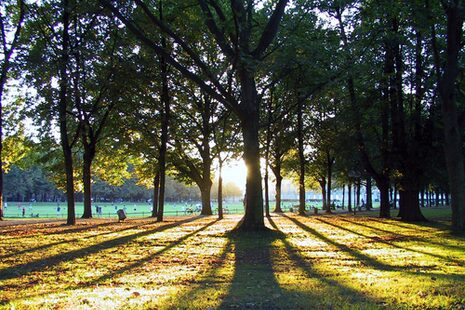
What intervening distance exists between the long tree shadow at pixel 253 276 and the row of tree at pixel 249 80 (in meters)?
2.45

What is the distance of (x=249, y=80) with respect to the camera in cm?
1587

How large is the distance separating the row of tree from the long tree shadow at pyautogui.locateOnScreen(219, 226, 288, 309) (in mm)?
2450

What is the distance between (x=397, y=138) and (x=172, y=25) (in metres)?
13.9

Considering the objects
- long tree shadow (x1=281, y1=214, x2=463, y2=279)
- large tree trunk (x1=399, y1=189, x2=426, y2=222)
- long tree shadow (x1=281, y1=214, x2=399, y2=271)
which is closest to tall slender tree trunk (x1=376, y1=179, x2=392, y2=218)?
large tree trunk (x1=399, y1=189, x2=426, y2=222)

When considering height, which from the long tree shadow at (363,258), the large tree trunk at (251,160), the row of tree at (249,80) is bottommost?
the long tree shadow at (363,258)

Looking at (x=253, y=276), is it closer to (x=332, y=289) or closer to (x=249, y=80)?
(x=332, y=289)

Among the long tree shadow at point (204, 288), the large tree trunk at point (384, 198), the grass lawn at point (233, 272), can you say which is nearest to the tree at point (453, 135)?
the grass lawn at point (233, 272)

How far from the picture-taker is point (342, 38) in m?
21.8

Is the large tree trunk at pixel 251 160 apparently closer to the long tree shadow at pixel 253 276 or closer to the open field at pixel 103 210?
the long tree shadow at pixel 253 276

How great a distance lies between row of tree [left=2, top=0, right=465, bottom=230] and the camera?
50.2 feet

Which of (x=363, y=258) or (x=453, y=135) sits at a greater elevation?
(x=453, y=135)

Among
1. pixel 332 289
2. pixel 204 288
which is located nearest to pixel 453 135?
pixel 332 289

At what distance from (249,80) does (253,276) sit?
9477 millimetres

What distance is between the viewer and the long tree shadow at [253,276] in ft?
17.8
